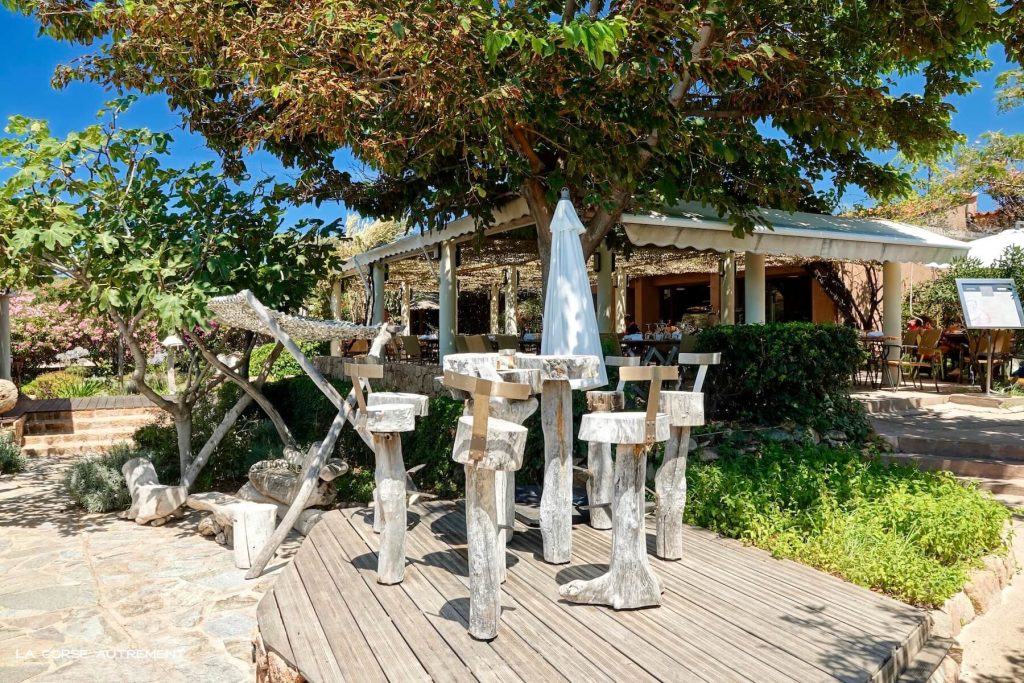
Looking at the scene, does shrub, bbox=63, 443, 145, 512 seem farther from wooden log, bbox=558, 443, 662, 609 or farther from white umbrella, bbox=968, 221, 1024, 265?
white umbrella, bbox=968, 221, 1024, 265

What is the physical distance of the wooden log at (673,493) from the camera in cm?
413

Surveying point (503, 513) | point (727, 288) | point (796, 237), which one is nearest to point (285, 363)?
point (727, 288)

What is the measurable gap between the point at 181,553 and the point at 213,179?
4021 mm

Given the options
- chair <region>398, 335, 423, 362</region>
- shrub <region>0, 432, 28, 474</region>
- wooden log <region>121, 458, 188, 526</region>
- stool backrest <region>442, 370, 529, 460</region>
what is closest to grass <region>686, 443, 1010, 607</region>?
stool backrest <region>442, 370, 529, 460</region>

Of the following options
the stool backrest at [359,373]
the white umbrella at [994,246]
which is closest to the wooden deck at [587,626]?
the stool backrest at [359,373]

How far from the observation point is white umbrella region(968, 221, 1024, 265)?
13.0 metres

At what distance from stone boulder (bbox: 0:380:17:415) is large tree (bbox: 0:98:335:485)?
4.76m

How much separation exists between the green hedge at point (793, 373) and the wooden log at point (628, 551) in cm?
424

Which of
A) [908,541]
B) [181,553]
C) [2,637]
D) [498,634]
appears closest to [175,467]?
[181,553]

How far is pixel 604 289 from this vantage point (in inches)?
434

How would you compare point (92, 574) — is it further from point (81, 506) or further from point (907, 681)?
point (907, 681)

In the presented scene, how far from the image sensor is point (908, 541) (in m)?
4.32

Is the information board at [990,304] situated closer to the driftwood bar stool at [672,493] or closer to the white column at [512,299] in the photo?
the driftwood bar stool at [672,493]

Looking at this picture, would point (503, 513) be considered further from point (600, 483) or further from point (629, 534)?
point (629, 534)
